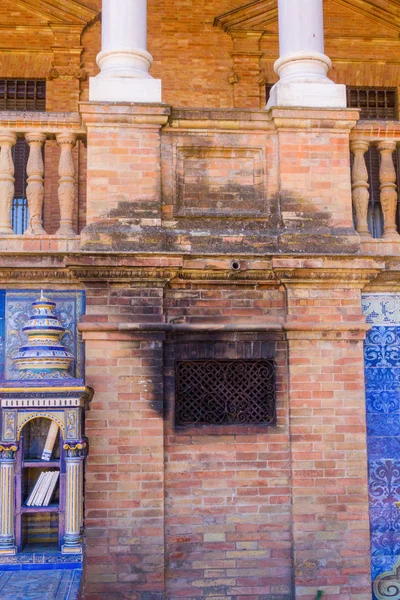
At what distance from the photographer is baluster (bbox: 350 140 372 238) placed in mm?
7711

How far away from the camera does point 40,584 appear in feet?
18.8

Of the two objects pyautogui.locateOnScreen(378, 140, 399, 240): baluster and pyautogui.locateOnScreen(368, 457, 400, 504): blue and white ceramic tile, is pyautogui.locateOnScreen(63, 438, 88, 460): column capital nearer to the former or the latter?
pyautogui.locateOnScreen(368, 457, 400, 504): blue and white ceramic tile

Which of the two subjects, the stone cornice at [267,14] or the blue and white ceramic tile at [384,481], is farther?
the stone cornice at [267,14]

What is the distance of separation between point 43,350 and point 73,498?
123 cm

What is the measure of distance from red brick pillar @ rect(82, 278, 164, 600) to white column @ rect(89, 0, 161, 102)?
1827mm

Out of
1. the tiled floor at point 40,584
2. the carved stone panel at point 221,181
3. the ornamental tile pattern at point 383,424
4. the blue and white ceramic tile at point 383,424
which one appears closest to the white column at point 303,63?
the carved stone panel at point 221,181

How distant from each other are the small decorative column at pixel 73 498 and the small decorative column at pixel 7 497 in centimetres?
42

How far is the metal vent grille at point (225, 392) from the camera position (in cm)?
717

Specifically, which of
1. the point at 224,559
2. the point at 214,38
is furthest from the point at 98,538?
the point at 214,38

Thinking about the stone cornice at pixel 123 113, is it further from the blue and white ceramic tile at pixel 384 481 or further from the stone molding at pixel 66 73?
the stone molding at pixel 66 73

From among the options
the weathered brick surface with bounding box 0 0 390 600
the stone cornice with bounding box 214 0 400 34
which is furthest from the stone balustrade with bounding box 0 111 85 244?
the stone cornice with bounding box 214 0 400 34

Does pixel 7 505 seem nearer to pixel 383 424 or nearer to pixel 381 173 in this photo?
pixel 383 424

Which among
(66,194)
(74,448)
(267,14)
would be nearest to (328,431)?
(74,448)

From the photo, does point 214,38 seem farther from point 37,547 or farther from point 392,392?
point 37,547
